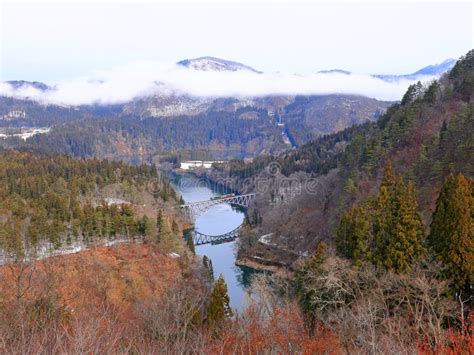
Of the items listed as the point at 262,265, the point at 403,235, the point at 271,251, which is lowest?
the point at 262,265

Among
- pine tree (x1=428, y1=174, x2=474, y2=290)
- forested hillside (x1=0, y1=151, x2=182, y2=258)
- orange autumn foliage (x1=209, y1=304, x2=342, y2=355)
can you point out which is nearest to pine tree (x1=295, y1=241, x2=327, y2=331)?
orange autumn foliage (x1=209, y1=304, x2=342, y2=355)

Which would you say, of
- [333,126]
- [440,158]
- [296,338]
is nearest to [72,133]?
[333,126]

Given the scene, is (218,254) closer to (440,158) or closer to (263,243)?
(263,243)

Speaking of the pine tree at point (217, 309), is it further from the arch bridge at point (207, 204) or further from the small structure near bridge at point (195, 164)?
the small structure near bridge at point (195, 164)

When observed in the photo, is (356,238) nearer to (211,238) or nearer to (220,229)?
(211,238)

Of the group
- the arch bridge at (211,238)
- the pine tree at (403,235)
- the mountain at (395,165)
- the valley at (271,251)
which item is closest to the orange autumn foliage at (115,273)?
the valley at (271,251)

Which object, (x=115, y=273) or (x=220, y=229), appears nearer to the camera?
(x=115, y=273)

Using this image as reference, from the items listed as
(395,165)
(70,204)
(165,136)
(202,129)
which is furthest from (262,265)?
(202,129)

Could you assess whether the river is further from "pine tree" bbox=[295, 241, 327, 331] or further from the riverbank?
"pine tree" bbox=[295, 241, 327, 331]
